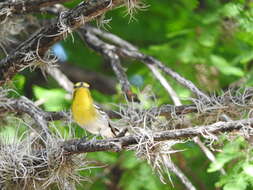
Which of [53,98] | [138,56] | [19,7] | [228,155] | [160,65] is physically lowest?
[228,155]

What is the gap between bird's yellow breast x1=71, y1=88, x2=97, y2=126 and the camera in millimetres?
4684

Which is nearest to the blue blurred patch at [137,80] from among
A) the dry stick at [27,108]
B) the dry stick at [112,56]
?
the dry stick at [112,56]

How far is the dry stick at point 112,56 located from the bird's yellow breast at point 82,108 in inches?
13.1

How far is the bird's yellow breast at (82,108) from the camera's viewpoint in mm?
4684

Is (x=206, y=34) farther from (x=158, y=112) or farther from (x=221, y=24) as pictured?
(x=158, y=112)

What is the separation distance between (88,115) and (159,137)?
186cm

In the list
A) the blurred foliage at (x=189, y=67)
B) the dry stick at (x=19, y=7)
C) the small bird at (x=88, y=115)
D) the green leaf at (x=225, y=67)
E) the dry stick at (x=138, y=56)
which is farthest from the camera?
the green leaf at (x=225, y=67)

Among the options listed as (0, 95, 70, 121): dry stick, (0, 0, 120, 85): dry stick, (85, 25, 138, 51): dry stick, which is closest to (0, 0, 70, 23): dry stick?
(0, 0, 120, 85): dry stick

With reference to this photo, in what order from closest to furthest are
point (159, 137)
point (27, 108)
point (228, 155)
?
point (159, 137) < point (27, 108) < point (228, 155)

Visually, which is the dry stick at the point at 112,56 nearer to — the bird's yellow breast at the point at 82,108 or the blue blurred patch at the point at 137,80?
the bird's yellow breast at the point at 82,108

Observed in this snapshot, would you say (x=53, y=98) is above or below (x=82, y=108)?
above

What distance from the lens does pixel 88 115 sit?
478 centimetres

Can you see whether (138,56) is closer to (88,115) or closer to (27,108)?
(88,115)

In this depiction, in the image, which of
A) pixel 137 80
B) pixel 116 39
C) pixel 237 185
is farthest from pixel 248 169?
pixel 137 80
